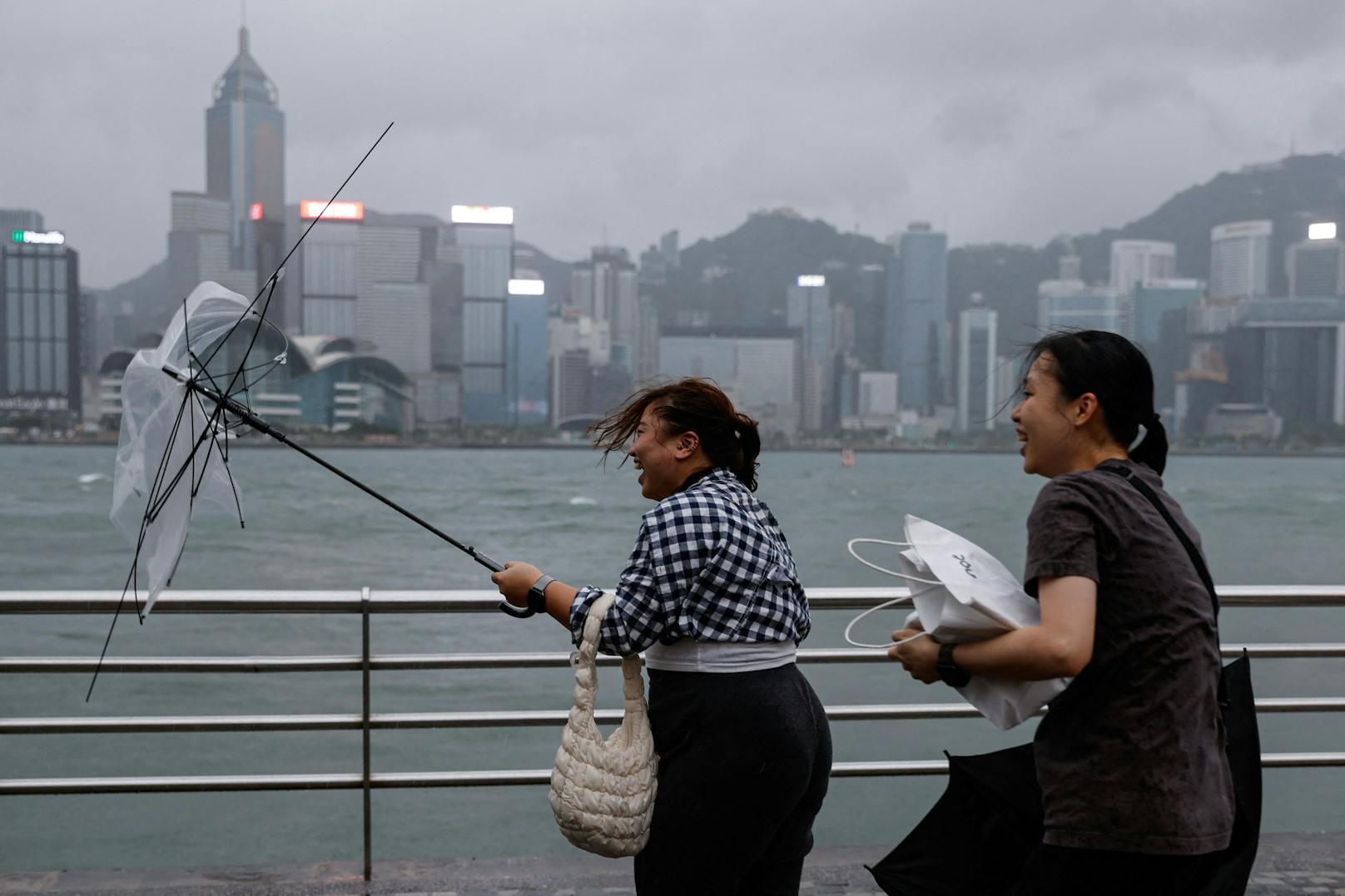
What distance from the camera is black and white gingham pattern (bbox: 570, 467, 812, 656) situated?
6.23 ft

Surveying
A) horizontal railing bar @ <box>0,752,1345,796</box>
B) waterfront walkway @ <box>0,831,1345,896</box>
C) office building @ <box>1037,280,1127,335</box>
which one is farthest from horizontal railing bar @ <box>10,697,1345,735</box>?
office building @ <box>1037,280,1127,335</box>

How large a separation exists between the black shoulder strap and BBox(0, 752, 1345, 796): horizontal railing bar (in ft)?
5.06

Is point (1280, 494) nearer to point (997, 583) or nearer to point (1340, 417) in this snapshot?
point (1340, 417)

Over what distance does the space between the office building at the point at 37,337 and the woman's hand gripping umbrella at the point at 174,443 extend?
8084cm

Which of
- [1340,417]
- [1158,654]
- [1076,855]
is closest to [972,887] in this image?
[1076,855]

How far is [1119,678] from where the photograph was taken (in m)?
1.61

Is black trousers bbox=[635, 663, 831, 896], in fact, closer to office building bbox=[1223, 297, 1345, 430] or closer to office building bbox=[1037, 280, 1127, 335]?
office building bbox=[1037, 280, 1127, 335]

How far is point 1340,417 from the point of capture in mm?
91188

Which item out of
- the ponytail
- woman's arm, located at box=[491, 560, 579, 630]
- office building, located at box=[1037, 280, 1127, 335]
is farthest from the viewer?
office building, located at box=[1037, 280, 1127, 335]

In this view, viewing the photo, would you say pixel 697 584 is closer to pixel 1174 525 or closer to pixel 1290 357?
pixel 1174 525

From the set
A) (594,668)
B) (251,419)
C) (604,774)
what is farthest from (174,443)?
(604,774)

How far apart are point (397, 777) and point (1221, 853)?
2129mm

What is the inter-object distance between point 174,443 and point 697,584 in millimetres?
1121

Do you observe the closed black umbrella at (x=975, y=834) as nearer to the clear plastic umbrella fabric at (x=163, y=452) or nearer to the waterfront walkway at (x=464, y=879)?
the waterfront walkway at (x=464, y=879)
